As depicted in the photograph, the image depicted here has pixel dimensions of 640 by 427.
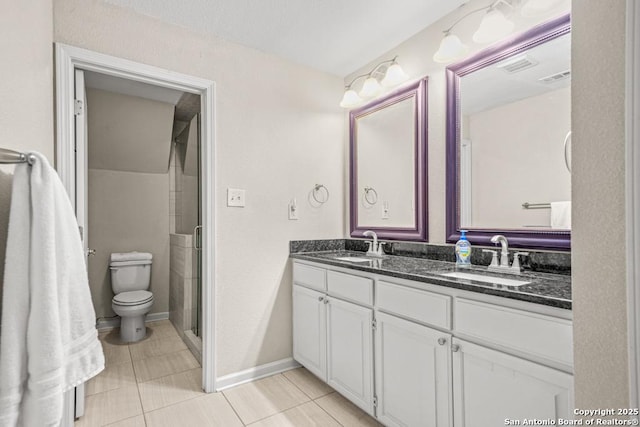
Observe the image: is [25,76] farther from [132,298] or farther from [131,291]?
[131,291]

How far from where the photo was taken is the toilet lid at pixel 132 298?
273 centimetres

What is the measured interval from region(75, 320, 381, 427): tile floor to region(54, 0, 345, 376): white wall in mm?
211

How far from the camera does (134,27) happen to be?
1.81 metres

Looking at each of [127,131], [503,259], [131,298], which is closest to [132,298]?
[131,298]

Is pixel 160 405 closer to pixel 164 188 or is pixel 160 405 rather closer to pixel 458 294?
pixel 458 294

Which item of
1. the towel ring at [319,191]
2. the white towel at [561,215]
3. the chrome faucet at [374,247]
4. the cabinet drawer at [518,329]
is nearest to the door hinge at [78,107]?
the towel ring at [319,191]

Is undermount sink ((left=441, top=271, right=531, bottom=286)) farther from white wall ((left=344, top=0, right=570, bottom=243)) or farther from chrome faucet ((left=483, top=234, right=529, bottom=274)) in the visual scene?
white wall ((left=344, top=0, right=570, bottom=243))

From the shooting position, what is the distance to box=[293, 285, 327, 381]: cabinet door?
1.99 m

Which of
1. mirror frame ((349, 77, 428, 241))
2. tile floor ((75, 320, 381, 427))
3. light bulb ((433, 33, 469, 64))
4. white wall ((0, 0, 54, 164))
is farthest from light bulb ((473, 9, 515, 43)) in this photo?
tile floor ((75, 320, 381, 427))

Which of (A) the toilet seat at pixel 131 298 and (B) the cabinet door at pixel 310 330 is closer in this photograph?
(B) the cabinet door at pixel 310 330

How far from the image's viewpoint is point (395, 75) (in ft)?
6.86

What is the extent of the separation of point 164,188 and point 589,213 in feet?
11.7

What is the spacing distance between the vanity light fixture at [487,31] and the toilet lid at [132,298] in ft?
9.74

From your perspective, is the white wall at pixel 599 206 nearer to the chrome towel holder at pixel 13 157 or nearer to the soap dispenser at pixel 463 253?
the soap dispenser at pixel 463 253
